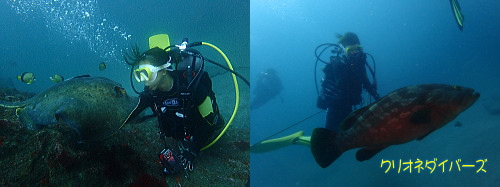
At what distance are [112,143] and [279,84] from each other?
1423 cm

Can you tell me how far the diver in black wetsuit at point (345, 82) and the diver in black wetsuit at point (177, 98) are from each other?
3.31 meters

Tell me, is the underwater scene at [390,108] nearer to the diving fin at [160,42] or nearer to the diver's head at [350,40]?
the diver's head at [350,40]

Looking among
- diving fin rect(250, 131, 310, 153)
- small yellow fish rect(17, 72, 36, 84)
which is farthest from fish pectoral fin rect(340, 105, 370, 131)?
small yellow fish rect(17, 72, 36, 84)

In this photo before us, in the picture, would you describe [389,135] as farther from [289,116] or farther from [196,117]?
[289,116]

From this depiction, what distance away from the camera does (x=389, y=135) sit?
2.38 metres

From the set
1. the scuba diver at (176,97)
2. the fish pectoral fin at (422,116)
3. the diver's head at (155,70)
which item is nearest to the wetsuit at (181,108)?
the scuba diver at (176,97)

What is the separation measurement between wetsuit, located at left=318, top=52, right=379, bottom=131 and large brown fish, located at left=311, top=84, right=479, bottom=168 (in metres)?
2.47

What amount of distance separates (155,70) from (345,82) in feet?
13.6

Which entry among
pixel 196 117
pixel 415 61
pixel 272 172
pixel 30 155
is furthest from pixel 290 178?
pixel 415 61

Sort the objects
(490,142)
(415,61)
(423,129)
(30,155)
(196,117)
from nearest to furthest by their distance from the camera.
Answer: (30,155), (423,129), (196,117), (490,142), (415,61)

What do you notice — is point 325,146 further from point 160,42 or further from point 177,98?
point 160,42

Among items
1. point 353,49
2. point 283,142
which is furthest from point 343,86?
point 283,142

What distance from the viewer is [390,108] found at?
92.7 inches

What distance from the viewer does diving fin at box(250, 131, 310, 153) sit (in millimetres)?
7638
